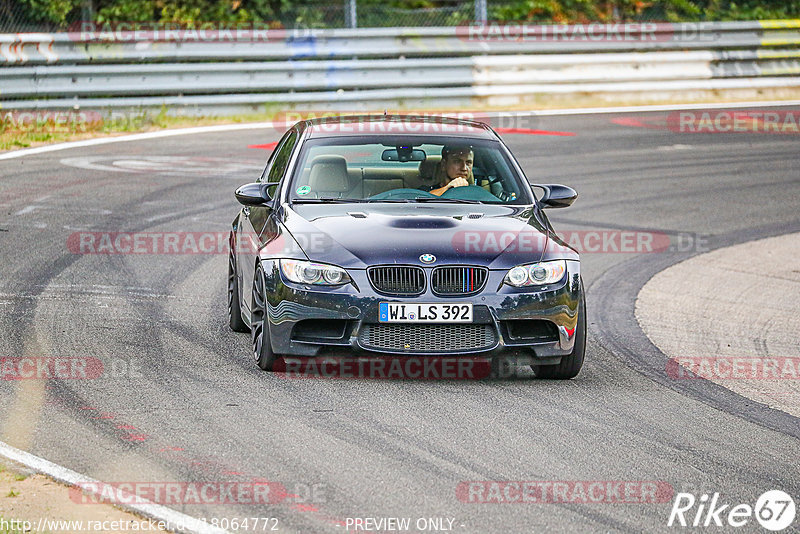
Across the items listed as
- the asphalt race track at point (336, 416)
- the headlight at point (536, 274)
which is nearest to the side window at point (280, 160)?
the asphalt race track at point (336, 416)

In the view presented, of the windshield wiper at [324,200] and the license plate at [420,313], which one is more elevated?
the windshield wiper at [324,200]

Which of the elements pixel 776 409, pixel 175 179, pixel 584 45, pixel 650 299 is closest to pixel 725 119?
pixel 584 45

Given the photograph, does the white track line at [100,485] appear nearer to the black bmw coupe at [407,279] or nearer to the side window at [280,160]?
the black bmw coupe at [407,279]

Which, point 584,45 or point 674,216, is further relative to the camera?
point 584,45

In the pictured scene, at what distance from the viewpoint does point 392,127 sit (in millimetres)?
9461

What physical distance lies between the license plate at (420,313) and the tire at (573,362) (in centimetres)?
75

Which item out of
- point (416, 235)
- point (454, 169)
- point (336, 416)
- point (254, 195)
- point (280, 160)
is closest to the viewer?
point (336, 416)

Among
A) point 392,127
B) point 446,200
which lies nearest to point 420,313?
point 446,200

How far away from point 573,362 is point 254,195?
95.3 inches

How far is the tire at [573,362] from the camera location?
26.3 feet

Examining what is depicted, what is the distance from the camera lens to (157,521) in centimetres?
525

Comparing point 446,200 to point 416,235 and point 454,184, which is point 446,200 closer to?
point 454,184

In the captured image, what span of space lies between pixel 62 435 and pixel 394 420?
1.70 m

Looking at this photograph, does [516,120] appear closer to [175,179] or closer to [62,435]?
[175,179]
